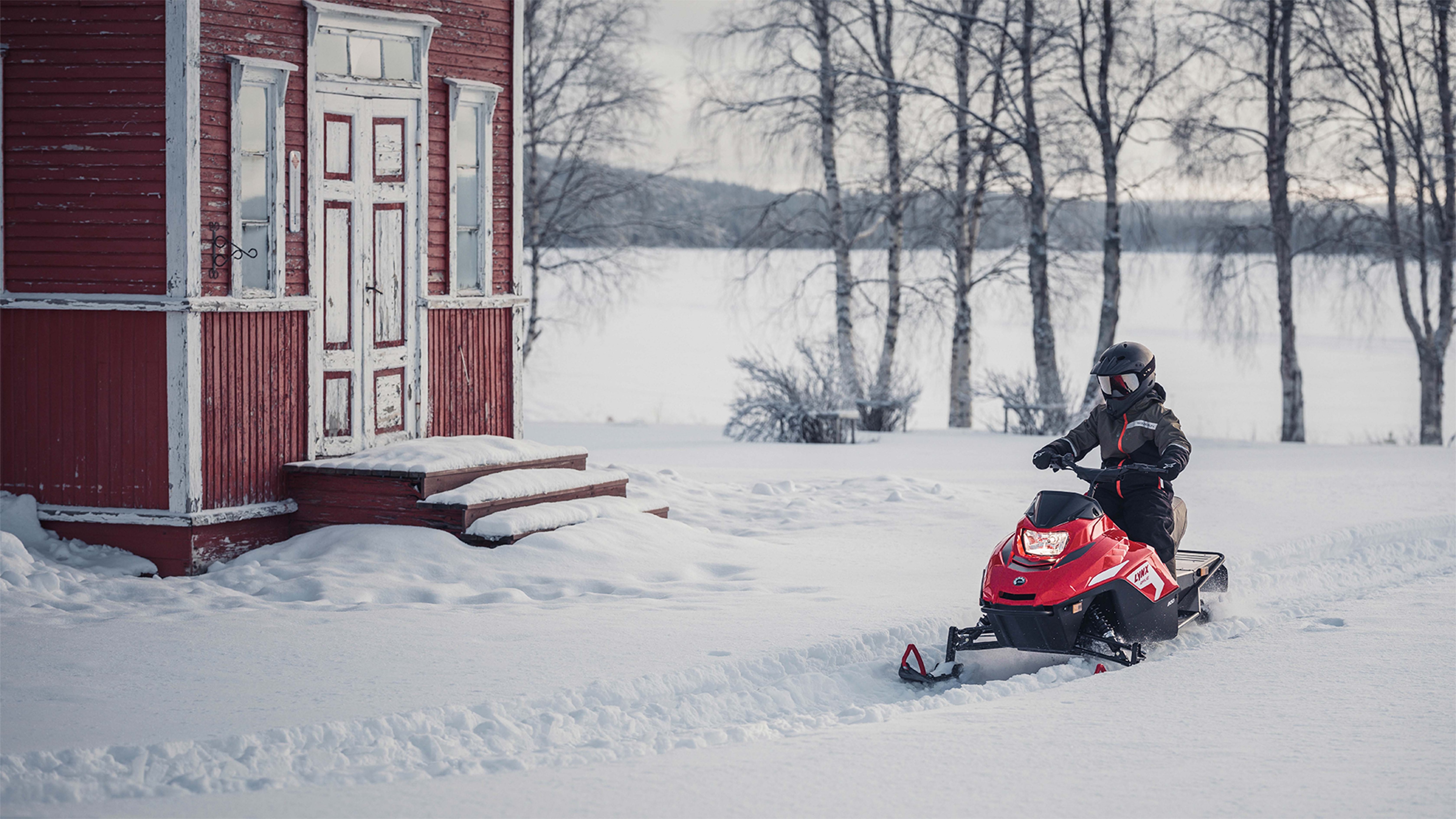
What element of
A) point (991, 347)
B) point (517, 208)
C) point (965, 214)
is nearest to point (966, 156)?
point (965, 214)

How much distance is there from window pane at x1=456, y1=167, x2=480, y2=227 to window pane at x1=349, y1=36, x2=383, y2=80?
114 cm

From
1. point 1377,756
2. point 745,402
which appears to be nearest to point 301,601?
point 1377,756

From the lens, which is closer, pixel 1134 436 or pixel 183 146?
pixel 1134 436

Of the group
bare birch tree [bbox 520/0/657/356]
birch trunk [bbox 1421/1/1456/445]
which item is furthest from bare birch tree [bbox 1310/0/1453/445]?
bare birch tree [bbox 520/0/657/356]

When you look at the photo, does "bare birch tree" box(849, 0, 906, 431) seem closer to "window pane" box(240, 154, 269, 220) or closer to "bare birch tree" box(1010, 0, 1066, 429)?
"bare birch tree" box(1010, 0, 1066, 429)

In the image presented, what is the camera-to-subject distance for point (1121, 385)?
7.73 meters

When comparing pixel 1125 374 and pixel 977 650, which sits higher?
pixel 1125 374

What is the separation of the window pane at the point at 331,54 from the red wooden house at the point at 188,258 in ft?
0.05

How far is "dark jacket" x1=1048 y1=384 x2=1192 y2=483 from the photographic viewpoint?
24.8ft

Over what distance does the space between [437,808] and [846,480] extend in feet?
30.6

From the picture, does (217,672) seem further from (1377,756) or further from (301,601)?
(1377,756)

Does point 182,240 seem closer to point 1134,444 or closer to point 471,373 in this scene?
point 471,373

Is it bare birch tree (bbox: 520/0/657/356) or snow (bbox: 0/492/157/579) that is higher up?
bare birch tree (bbox: 520/0/657/356)

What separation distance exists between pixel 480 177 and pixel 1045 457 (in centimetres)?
618
